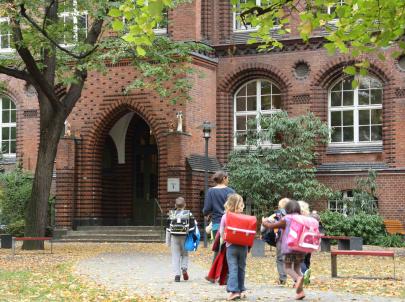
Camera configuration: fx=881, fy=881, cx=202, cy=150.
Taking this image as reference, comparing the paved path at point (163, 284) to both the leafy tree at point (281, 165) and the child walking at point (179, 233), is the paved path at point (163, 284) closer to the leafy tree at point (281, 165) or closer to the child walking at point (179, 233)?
the child walking at point (179, 233)

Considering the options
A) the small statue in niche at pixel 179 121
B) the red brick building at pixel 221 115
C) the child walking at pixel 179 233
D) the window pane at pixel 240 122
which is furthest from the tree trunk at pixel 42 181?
the child walking at pixel 179 233

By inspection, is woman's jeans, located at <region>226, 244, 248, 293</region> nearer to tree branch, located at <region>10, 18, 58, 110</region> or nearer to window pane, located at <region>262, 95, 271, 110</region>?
tree branch, located at <region>10, 18, 58, 110</region>

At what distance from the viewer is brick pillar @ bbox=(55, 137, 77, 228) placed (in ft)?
100

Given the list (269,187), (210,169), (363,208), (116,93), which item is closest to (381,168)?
(363,208)

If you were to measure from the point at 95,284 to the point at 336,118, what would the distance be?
696 inches

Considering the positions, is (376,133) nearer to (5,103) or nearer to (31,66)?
(31,66)

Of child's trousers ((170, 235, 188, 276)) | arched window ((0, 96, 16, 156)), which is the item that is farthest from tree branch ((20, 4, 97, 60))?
arched window ((0, 96, 16, 156))

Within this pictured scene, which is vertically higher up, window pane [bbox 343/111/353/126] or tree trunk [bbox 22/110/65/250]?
window pane [bbox 343/111/353/126]

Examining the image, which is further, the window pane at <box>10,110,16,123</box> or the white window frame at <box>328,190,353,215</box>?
the window pane at <box>10,110,16,123</box>

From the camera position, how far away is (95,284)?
14.2m

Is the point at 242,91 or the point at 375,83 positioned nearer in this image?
the point at 375,83

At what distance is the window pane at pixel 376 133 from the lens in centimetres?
2956

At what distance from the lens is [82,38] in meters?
25.2

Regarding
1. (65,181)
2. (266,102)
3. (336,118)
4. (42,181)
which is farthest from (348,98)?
(42,181)
